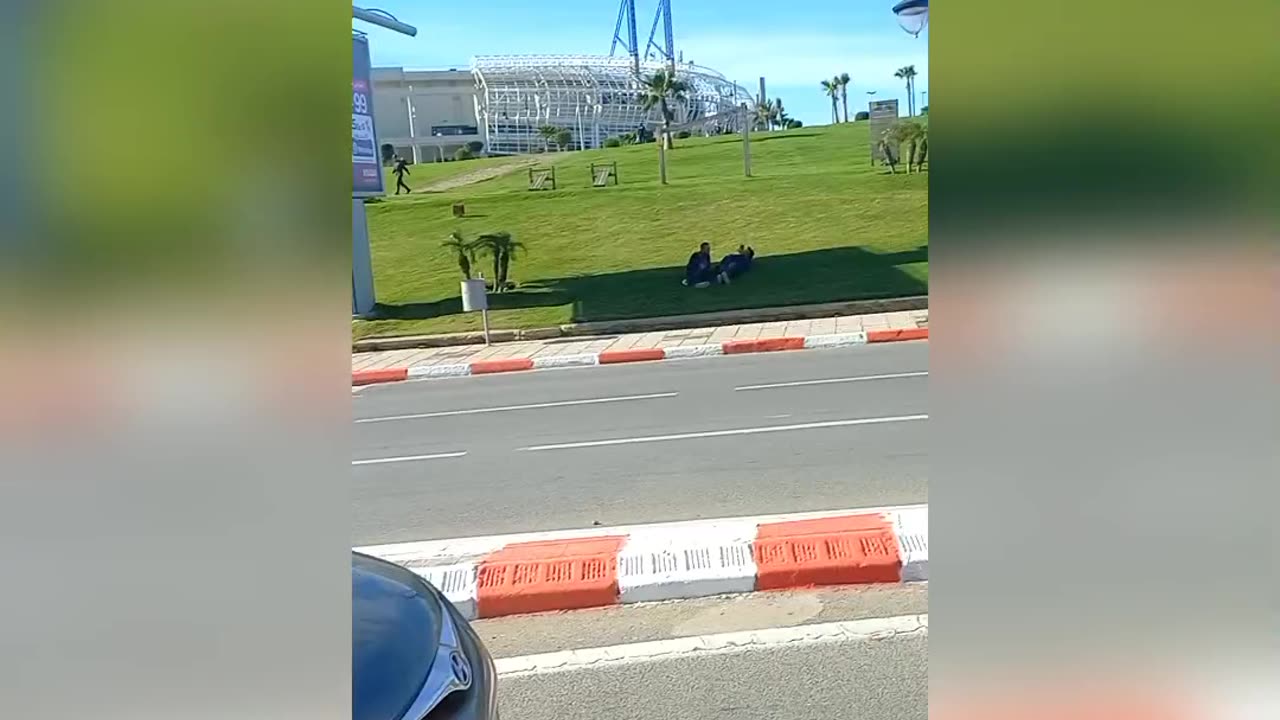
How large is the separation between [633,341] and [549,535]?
9.59 metres

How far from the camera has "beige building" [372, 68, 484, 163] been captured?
60.3m

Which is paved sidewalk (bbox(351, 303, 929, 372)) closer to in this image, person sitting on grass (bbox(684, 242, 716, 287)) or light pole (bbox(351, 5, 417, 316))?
light pole (bbox(351, 5, 417, 316))

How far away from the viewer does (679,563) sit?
14.6 feet

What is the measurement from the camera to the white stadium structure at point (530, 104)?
2498 inches

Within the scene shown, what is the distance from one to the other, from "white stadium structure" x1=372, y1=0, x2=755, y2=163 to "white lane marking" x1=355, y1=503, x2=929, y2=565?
5180 centimetres

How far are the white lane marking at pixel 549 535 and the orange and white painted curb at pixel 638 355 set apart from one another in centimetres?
775

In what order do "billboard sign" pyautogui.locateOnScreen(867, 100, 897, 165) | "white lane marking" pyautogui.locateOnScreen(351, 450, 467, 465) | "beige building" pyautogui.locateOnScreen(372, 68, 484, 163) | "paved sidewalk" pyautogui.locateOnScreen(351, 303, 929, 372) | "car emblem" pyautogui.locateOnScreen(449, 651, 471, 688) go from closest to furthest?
1. "car emblem" pyautogui.locateOnScreen(449, 651, 471, 688)
2. "white lane marking" pyautogui.locateOnScreen(351, 450, 467, 465)
3. "paved sidewalk" pyautogui.locateOnScreen(351, 303, 929, 372)
4. "billboard sign" pyautogui.locateOnScreen(867, 100, 897, 165)
5. "beige building" pyautogui.locateOnScreen(372, 68, 484, 163)

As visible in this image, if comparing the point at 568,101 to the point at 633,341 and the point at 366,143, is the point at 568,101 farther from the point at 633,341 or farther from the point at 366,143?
the point at 633,341

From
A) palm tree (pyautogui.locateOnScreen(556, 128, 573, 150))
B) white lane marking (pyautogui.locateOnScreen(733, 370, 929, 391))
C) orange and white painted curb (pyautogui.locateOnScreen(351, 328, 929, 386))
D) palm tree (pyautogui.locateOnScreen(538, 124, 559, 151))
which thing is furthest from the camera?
palm tree (pyautogui.locateOnScreen(556, 128, 573, 150))

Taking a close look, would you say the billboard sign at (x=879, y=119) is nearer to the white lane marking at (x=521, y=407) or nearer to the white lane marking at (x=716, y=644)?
the white lane marking at (x=521, y=407)

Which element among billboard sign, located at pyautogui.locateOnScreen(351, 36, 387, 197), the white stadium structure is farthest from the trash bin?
the white stadium structure

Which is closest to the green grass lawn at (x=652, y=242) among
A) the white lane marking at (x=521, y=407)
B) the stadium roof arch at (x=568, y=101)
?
the white lane marking at (x=521, y=407)
